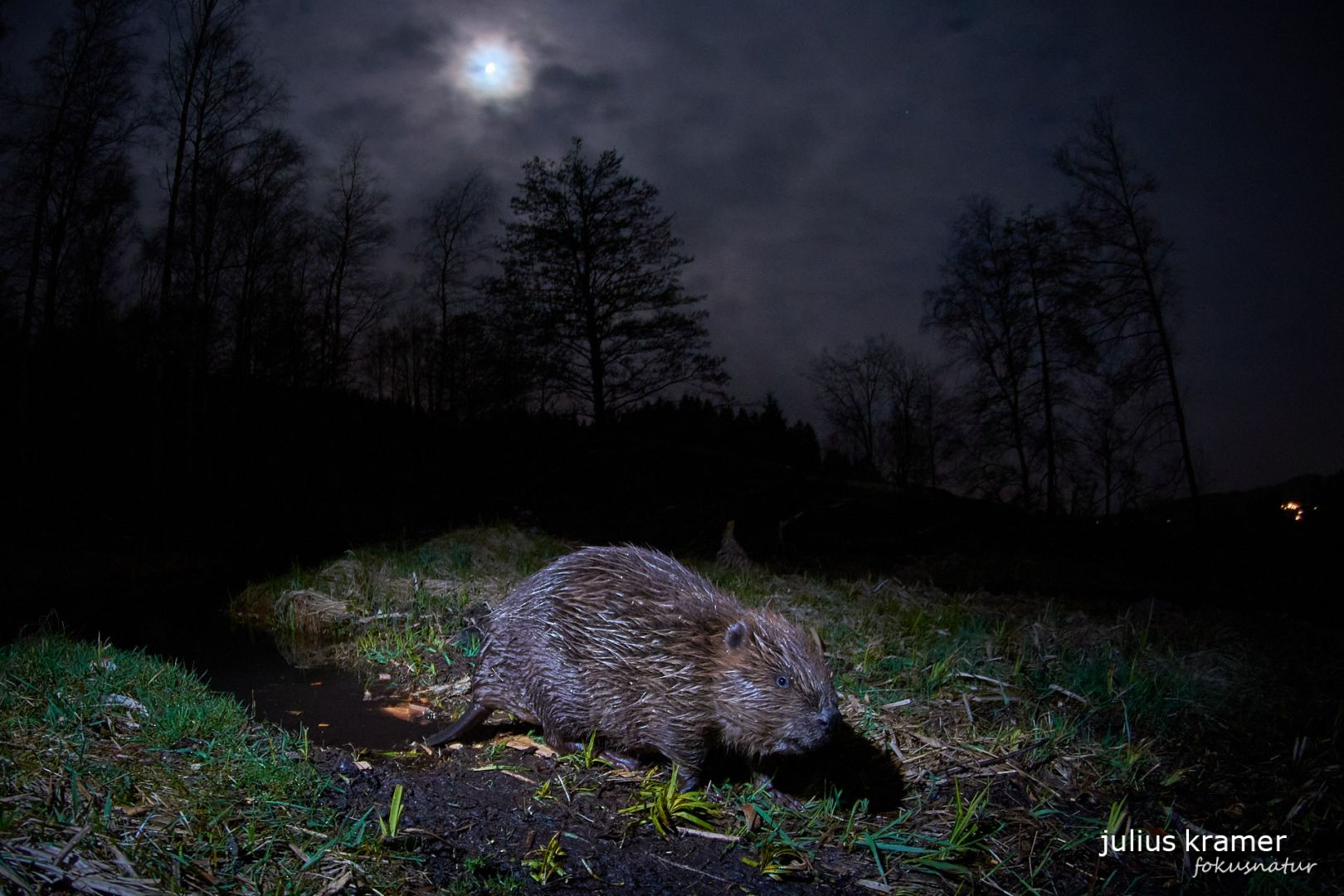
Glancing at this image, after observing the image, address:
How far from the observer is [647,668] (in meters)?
3.52

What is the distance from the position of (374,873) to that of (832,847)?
182 cm

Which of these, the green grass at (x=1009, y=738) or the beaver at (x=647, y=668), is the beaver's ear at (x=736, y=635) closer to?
the beaver at (x=647, y=668)

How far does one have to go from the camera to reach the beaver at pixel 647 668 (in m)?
3.19

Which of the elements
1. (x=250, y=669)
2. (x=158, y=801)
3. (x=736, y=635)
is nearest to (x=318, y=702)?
(x=250, y=669)

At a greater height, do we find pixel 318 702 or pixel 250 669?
pixel 250 669

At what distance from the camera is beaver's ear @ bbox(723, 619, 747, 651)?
10.9ft

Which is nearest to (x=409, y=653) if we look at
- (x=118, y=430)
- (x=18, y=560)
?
(x=18, y=560)

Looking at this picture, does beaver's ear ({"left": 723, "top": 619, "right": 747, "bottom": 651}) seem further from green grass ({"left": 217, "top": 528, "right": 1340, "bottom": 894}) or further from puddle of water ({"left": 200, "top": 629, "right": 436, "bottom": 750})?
puddle of water ({"left": 200, "top": 629, "right": 436, "bottom": 750})

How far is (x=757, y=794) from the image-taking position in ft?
11.0

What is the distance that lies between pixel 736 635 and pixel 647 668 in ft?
1.67

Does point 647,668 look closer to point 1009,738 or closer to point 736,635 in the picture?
point 736,635

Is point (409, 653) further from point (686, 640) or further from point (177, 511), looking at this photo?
point (177, 511)

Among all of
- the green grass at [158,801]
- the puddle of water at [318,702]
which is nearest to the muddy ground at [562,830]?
the green grass at [158,801]

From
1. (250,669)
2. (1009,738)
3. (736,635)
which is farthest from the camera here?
(250,669)
